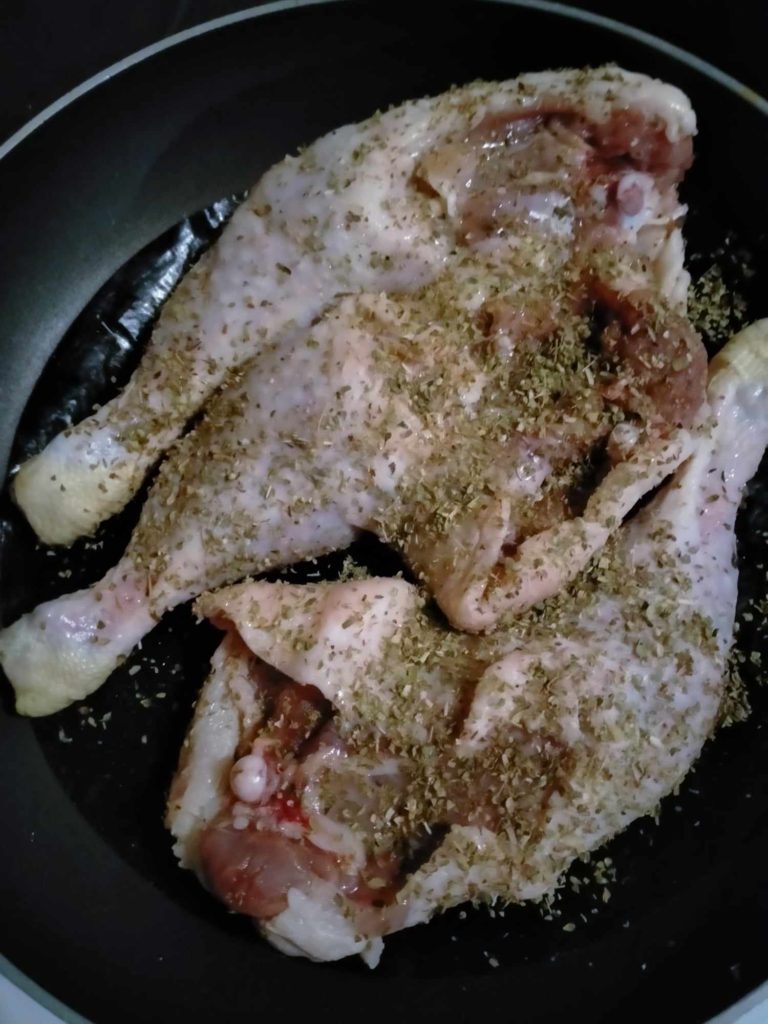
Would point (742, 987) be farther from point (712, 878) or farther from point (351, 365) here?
point (351, 365)

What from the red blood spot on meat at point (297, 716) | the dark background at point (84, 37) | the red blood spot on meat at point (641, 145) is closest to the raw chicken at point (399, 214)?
the red blood spot on meat at point (641, 145)

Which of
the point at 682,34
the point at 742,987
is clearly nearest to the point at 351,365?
the point at 682,34

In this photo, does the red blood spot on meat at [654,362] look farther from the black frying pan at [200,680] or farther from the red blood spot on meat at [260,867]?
the red blood spot on meat at [260,867]

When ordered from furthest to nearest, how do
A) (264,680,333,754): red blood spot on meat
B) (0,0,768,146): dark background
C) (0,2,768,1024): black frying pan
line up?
1. (0,0,768,146): dark background
2. (0,2,768,1024): black frying pan
3. (264,680,333,754): red blood spot on meat

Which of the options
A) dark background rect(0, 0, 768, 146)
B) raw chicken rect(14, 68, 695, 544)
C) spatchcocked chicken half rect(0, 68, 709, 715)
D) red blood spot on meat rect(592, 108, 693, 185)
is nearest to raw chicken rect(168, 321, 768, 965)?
spatchcocked chicken half rect(0, 68, 709, 715)

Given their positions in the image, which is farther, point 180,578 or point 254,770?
point 180,578

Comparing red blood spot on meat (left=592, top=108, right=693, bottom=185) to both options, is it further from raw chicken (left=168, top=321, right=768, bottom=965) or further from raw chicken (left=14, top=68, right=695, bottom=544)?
raw chicken (left=168, top=321, right=768, bottom=965)
